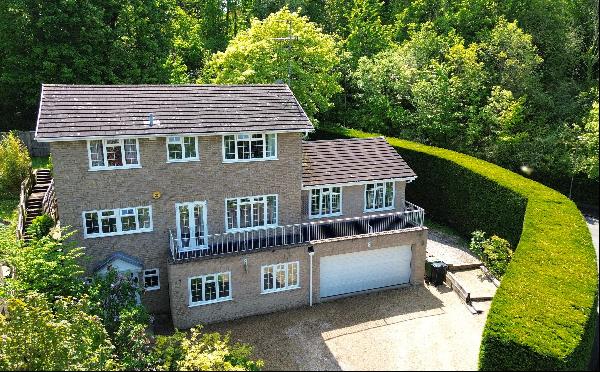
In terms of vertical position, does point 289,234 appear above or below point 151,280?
above

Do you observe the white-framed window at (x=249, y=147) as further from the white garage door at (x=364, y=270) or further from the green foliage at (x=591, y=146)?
the green foliage at (x=591, y=146)

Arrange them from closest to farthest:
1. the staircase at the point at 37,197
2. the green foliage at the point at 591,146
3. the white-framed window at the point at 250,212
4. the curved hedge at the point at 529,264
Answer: the green foliage at the point at 591,146, the curved hedge at the point at 529,264, the white-framed window at the point at 250,212, the staircase at the point at 37,197

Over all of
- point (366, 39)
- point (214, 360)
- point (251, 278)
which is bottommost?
point (251, 278)

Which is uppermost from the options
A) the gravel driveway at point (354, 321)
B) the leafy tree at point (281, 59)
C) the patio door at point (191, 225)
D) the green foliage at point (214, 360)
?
the leafy tree at point (281, 59)

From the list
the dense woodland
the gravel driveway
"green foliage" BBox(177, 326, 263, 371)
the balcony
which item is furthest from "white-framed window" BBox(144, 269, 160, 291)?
the dense woodland

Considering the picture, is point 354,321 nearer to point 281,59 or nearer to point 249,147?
point 249,147

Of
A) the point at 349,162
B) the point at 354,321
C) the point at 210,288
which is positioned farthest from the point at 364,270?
the point at 210,288

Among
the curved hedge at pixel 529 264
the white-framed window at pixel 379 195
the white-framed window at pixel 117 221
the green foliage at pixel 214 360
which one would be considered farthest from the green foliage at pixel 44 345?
the white-framed window at pixel 379 195
